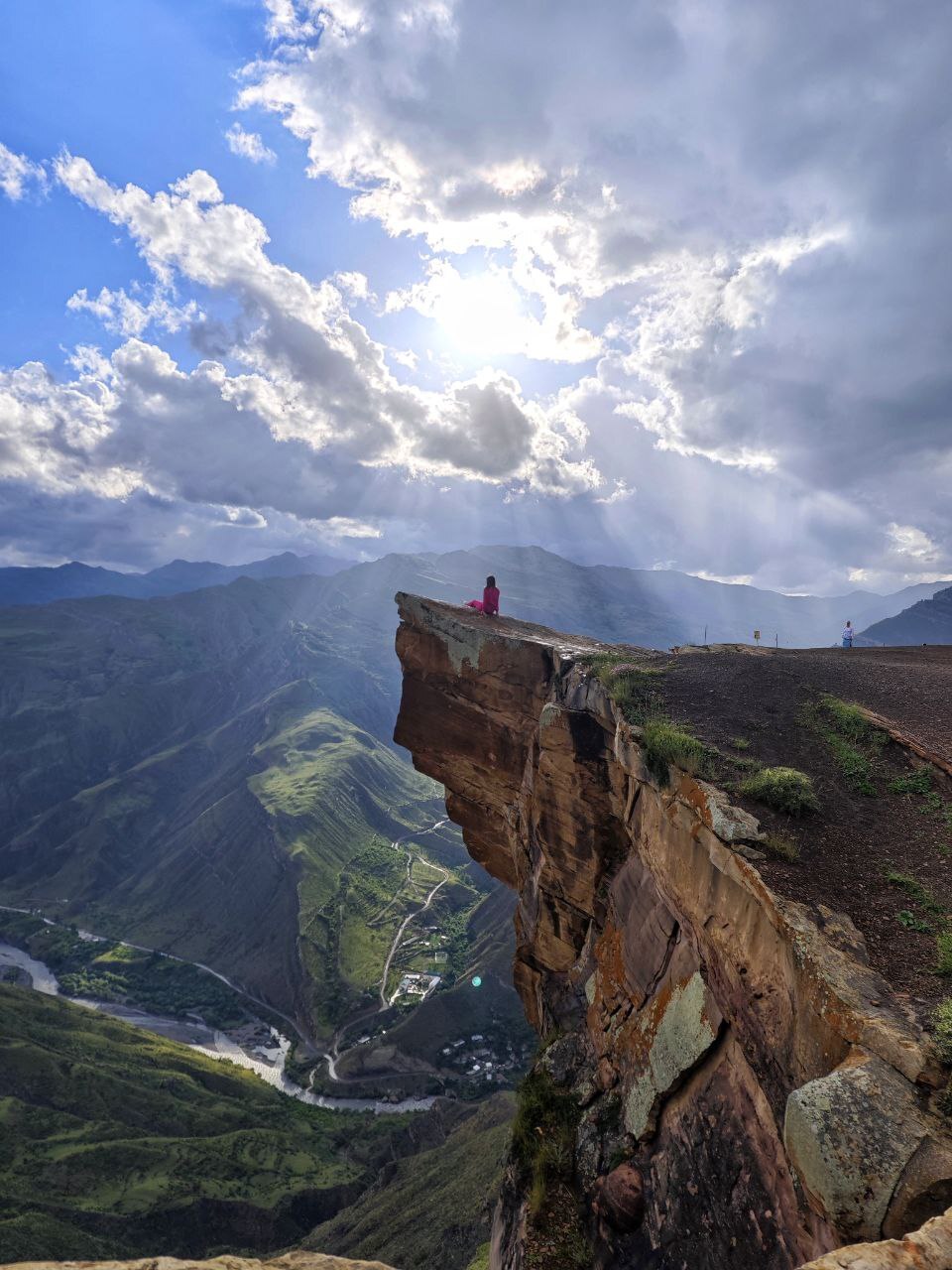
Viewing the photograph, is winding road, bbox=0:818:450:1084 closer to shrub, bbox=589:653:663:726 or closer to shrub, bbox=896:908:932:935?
shrub, bbox=589:653:663:726

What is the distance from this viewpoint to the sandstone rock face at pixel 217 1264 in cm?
606

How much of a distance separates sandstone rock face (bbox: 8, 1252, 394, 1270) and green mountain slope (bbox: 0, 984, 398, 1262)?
76.7 metres

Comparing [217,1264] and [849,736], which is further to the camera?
[849,736]

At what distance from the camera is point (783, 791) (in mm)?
12852

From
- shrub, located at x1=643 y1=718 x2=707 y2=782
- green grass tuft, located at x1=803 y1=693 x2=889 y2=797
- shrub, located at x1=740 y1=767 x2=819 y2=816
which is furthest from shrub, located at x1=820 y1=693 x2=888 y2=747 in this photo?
shrub, located at x1=643 y1=718 x2=707 y2=782

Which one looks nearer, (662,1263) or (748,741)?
(662,1263)

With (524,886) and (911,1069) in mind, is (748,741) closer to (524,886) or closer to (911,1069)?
(911,1069)

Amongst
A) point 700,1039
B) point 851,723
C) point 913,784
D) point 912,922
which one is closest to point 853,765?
point 913,784

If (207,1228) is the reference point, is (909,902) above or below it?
above

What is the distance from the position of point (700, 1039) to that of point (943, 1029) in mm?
5354

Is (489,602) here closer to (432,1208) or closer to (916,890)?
(916,890)

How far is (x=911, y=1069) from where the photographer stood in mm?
7004

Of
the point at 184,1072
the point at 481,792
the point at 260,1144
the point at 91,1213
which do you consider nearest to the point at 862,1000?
the point at 481,792

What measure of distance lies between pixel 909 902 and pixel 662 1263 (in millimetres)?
7602
